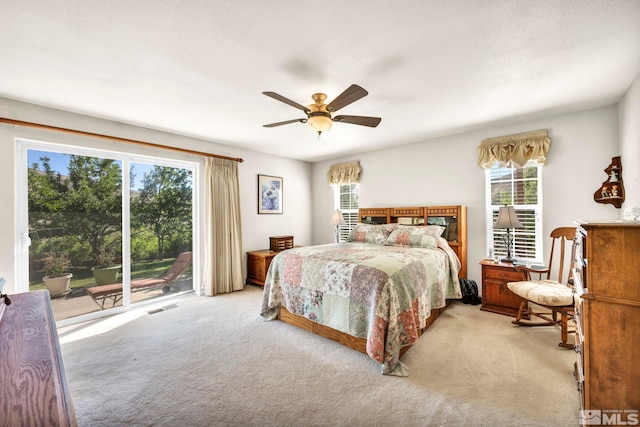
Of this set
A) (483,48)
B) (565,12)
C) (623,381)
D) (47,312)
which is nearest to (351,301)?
(623,381)

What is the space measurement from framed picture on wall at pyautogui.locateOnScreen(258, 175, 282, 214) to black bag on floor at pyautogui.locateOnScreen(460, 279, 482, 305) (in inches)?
142

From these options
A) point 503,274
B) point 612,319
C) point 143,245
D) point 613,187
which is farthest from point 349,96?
point 143,245

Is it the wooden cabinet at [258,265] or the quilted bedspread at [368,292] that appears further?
the wooden cabinet at [258,265]

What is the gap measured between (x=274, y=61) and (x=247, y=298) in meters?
3.34

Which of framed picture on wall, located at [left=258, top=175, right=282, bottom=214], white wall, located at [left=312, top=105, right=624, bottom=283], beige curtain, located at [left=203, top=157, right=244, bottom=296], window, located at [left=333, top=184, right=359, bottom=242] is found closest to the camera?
white wall, located at [left=312, top=105, right=624, bottom=283]

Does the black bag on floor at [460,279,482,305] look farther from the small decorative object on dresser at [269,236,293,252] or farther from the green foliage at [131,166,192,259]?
the green foliage at [131,166,192,259]

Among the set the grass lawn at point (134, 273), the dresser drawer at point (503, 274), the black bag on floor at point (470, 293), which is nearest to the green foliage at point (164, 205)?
the grass lawn at point (134, 273)

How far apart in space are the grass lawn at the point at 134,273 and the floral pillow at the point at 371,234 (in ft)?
9.22

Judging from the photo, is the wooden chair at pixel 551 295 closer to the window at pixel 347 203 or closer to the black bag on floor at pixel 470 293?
the black bag on floor at pixel 470 293

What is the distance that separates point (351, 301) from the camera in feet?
7.95

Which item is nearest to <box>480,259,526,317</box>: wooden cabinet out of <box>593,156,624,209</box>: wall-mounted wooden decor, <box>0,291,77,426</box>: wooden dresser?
<box>593,156,624,209</box>: wall-mounted wooden decor

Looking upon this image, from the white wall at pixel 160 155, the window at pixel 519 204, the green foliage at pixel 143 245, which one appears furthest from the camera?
the green foliage at pixel 143 245

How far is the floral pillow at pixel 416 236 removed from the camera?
359 cm

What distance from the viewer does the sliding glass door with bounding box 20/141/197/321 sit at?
3002 mm
